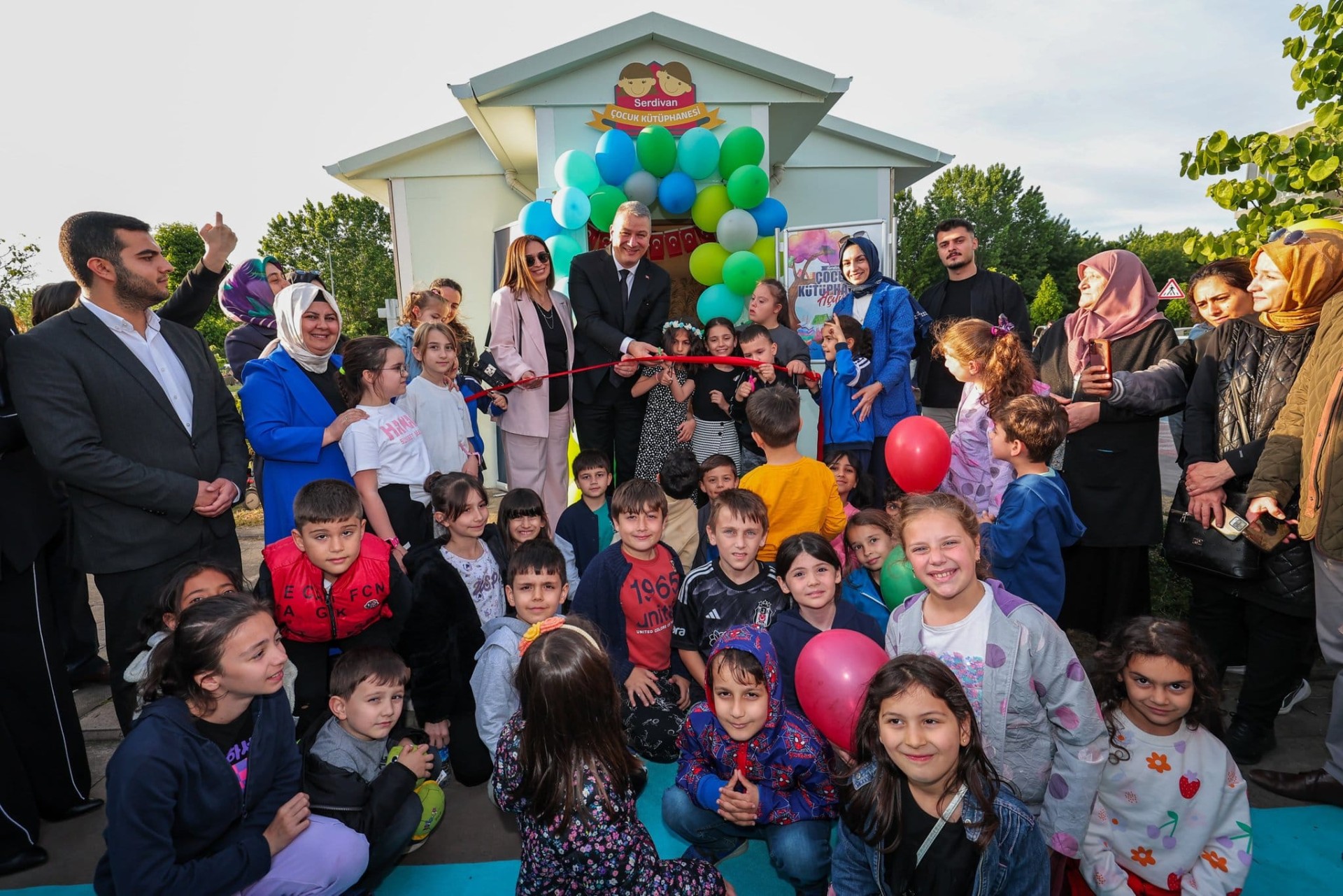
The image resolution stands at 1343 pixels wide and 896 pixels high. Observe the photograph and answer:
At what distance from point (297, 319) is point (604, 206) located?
3507mm

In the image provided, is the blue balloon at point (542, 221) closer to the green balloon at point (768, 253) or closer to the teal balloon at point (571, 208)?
the teal balloon at point (571, 208)

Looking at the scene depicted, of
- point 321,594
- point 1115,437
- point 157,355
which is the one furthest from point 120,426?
point 1115,437

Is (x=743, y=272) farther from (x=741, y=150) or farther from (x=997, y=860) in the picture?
(x=997, y=860)

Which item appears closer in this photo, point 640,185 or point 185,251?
point 640,185

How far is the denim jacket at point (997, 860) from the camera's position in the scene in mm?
1763

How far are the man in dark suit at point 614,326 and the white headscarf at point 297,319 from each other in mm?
1618

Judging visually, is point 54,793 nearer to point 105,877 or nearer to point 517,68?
point 105,877

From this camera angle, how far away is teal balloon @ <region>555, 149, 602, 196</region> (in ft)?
20.2

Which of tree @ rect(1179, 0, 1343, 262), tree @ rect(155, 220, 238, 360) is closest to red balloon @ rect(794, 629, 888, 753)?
tree @ rect(1179, 0, 1343, 262)

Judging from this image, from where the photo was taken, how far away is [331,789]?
234 cm

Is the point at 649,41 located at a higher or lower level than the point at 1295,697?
higher

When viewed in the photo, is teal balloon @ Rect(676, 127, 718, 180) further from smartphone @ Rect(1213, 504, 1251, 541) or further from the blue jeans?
the blue jeans

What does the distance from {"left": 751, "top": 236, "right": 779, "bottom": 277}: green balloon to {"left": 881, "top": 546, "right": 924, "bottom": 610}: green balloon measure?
154 inches

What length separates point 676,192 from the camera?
6340 millimetres
